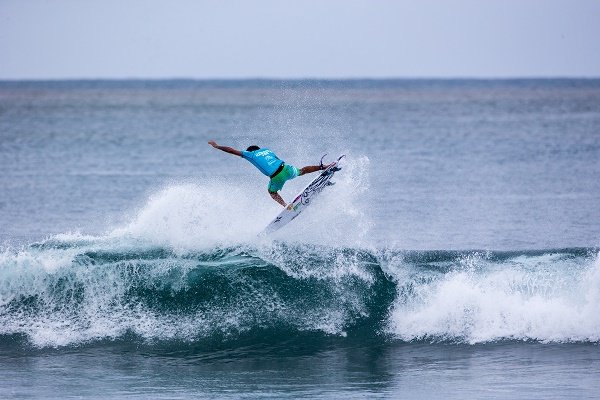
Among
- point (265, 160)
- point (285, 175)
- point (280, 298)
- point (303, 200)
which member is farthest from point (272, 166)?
point (280, 298)

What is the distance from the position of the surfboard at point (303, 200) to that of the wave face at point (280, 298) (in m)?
0.62

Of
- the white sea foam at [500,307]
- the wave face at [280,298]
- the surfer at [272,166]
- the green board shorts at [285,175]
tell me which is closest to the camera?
the white sea foam at [500,307]

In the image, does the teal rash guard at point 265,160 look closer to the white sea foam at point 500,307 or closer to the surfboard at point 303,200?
the surfboard at point 303,200

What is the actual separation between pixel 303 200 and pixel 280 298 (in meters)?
2.43

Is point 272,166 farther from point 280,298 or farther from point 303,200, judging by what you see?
point 280,298

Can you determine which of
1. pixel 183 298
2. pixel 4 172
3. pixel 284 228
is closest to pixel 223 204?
pixel 284 228

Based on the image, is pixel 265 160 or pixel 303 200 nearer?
pixel 265 160

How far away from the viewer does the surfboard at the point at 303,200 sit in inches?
714

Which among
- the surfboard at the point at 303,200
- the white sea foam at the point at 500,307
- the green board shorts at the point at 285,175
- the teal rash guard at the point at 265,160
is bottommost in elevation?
the white sea foam at the point at 500,307

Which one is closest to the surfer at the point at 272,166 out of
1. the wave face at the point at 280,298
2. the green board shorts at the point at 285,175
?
the green board shorts at the point at 285,175

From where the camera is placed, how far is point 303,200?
60.0ft

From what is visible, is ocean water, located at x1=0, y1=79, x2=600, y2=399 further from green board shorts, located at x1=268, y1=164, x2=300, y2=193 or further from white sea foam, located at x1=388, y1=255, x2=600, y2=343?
green board shorts, located at x1=268, y1=164, x2=300, y2=193

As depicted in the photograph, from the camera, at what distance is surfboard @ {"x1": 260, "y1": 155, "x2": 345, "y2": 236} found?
59.5 ft

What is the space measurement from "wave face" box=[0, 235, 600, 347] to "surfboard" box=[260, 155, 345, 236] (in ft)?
2.04
